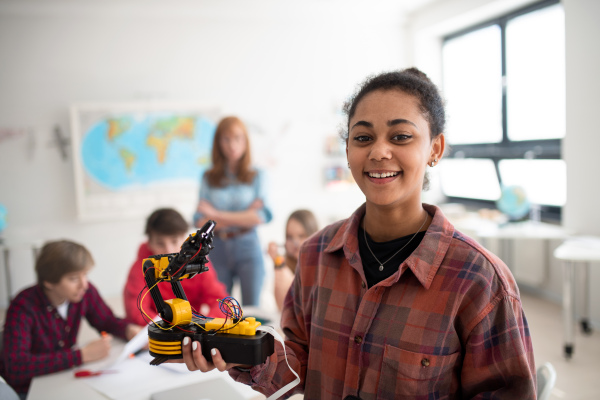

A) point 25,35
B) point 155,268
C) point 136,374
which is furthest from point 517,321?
point 25,35

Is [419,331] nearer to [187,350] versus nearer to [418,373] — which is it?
[418,373]

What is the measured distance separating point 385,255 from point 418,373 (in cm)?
27

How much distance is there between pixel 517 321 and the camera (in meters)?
0.94

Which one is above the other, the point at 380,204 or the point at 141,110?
the point at 141,110

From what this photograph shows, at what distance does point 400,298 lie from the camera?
1.01 meters

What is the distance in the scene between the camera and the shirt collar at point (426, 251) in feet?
3.24

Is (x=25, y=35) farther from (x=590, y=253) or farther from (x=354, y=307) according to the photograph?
(x=590, y=253)

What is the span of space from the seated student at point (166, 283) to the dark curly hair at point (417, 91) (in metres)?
1.36

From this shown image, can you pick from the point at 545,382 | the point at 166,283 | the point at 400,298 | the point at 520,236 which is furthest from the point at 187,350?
the point at 520,236

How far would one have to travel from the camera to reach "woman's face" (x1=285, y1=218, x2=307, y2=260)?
262 cm

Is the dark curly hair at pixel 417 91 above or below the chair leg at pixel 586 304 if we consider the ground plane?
above

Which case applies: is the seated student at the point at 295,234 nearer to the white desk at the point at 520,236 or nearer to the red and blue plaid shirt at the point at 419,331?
the red and blue plaid shirt at the point at 419,331

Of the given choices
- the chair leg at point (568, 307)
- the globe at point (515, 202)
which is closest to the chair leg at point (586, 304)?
the chair leg at point (568, 307)

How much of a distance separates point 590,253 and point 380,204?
2.67m
